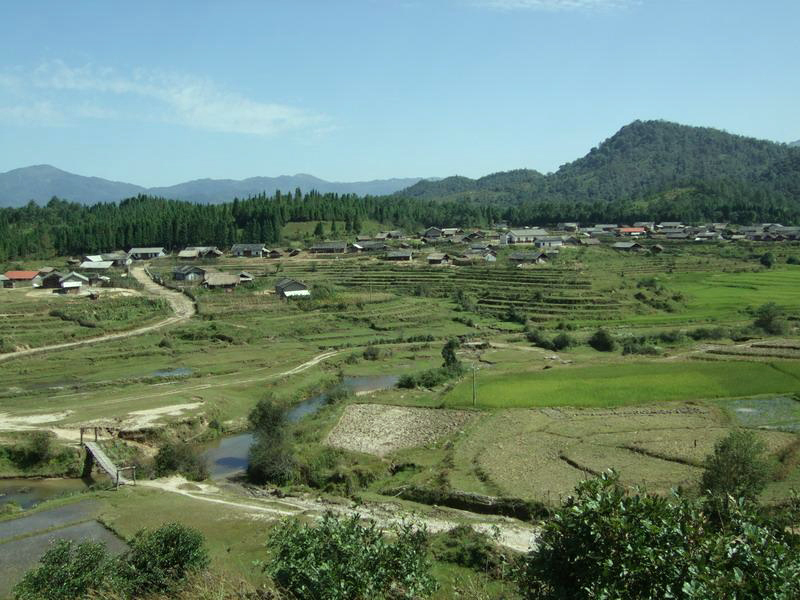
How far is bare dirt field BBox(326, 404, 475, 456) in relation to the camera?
31.1 m

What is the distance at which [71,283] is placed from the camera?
2830 inches

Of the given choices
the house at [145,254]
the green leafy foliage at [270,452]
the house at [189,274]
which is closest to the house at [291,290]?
the house at [189,274]

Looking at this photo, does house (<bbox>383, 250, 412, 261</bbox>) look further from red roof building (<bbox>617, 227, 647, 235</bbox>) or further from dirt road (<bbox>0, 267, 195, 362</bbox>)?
red roof building (<bbox>617, 227, 647, 235</bbox>)

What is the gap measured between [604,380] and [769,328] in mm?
22357

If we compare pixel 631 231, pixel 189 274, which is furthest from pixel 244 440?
pixel 631 231

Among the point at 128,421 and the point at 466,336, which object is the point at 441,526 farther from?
the point at 466,336

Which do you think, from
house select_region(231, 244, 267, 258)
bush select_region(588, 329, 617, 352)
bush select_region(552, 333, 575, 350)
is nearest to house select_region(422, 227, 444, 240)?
house select_region(231, 244, 267, 258)

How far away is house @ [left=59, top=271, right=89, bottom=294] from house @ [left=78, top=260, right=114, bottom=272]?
13.4m

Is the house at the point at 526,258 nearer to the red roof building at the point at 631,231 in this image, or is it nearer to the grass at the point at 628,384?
the grass at the point at 628,384

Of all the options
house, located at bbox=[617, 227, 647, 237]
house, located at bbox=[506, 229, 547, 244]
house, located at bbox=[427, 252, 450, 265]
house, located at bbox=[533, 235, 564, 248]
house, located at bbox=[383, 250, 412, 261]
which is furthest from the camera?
house, located at bbox=[617, 227, 647, 237]

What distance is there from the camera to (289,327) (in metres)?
59.2

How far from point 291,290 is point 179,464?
4363 centimetres

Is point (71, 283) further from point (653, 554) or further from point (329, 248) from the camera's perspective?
point (653, 554)

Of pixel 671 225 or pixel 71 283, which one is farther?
pixel 671 225
